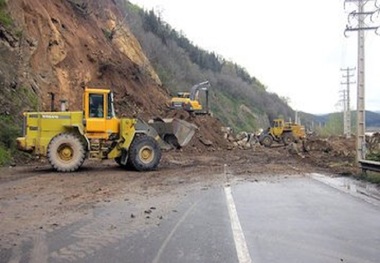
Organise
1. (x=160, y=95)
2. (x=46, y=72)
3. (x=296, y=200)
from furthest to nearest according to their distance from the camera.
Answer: (x=160, y=95) < (x=46, y=72) < (x=296, y=200)

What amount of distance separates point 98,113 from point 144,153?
2347 mm

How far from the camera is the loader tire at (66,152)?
18.5 metres

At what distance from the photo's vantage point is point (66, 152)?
61.3 feet

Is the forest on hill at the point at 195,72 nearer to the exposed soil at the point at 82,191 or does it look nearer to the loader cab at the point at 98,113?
the loader cab at the point at 98,113

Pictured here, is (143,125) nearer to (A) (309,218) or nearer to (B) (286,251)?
(A) (309,218)

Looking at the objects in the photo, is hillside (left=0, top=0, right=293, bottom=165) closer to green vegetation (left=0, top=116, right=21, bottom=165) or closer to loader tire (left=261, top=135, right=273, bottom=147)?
green vegetation (left=0, top=116, right=21, bottom=165)

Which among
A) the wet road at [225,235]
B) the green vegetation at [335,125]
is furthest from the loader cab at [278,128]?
the green vegetation at [335,125]

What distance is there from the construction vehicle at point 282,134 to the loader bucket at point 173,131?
94.6ft

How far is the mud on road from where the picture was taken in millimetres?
8555

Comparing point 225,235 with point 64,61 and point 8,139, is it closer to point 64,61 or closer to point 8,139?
point 8,139

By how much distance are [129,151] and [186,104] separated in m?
20.7

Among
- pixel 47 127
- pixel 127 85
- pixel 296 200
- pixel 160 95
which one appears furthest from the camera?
pixel 160 95

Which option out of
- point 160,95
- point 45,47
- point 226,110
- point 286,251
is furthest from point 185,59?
point 286,251

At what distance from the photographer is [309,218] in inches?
363
